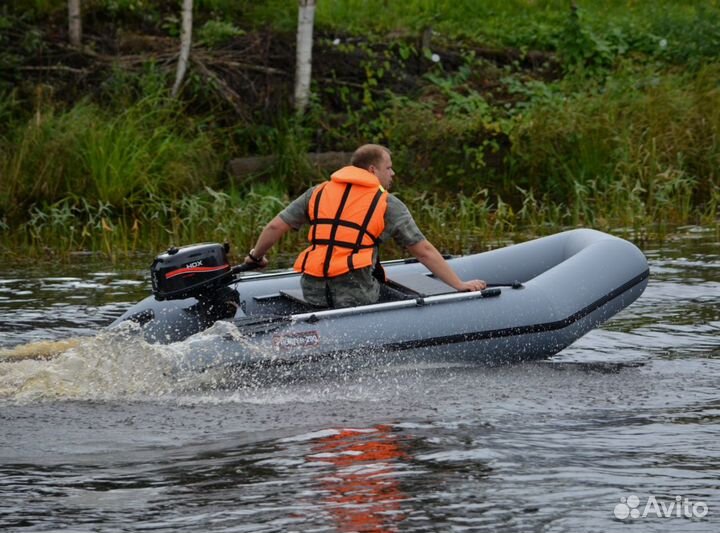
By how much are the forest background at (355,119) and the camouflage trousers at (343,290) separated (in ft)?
12.1

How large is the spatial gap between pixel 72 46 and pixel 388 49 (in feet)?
11.2

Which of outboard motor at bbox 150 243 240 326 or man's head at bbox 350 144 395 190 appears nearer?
outboard motor at bbox 150 243 240 326

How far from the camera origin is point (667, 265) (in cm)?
1036

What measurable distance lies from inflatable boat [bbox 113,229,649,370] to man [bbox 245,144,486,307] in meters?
0.17

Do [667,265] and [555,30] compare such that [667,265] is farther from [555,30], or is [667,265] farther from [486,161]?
[555,30]

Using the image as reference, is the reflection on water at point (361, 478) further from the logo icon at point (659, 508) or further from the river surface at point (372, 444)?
the logo icon at point (659, 508)

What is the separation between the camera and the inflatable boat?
699 cm

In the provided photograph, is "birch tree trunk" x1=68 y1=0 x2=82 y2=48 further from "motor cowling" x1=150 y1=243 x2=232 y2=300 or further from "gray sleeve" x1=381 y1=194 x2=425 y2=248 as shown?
"gray sleeve" x1=381 y1=194 x2=425 y2=248

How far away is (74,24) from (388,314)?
27.8 ft

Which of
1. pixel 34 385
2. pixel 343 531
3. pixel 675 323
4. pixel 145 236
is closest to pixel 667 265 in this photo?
pixel 675 323

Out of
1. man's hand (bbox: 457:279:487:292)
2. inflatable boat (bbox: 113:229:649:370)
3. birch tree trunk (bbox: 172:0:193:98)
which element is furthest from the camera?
birch tree trunk (bbox: 172:0:193:98)

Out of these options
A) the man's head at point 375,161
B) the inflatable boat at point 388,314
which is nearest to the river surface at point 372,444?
the inflatable boat at point 388,314

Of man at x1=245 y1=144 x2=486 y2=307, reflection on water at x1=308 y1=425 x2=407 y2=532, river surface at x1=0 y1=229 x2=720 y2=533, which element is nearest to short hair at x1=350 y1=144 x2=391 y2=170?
man at x1=245 y1=144 x2=486 y2=307

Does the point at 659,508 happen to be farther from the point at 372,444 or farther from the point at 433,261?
the point at 433,261
